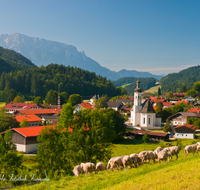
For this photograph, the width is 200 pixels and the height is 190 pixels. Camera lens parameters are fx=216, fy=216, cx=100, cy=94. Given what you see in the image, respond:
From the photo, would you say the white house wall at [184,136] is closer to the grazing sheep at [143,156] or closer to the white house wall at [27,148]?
the white house wall at [27,148]

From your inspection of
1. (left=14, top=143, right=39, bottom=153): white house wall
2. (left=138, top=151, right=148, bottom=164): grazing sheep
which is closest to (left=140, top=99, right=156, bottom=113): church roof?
(left=14, top=143, right=39, bottom=153): white house wall

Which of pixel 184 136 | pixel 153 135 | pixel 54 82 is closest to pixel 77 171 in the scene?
pixel 153 135

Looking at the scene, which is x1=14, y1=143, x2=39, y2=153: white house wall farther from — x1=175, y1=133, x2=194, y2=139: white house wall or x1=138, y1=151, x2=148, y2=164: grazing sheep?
x1=175, y1=133, x2=194, y2=139: white house wall

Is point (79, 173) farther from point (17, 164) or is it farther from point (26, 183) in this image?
point (17, 164)

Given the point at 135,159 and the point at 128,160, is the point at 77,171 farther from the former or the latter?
the point at 135,159

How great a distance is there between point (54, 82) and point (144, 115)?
98575 mm

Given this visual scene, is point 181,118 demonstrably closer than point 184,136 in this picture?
No

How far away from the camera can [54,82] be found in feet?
474

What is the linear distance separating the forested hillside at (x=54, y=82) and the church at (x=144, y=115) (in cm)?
8527

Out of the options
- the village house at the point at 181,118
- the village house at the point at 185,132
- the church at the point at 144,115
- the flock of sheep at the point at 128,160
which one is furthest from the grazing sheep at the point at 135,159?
the village house at the point at 181,118

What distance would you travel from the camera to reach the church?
56000 millimetres

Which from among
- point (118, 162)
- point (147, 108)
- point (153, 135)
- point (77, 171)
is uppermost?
point (147, 108)

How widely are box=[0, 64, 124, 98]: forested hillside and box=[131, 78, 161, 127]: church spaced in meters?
85.3

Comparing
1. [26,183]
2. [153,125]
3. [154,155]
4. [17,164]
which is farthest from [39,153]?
[153,125]
